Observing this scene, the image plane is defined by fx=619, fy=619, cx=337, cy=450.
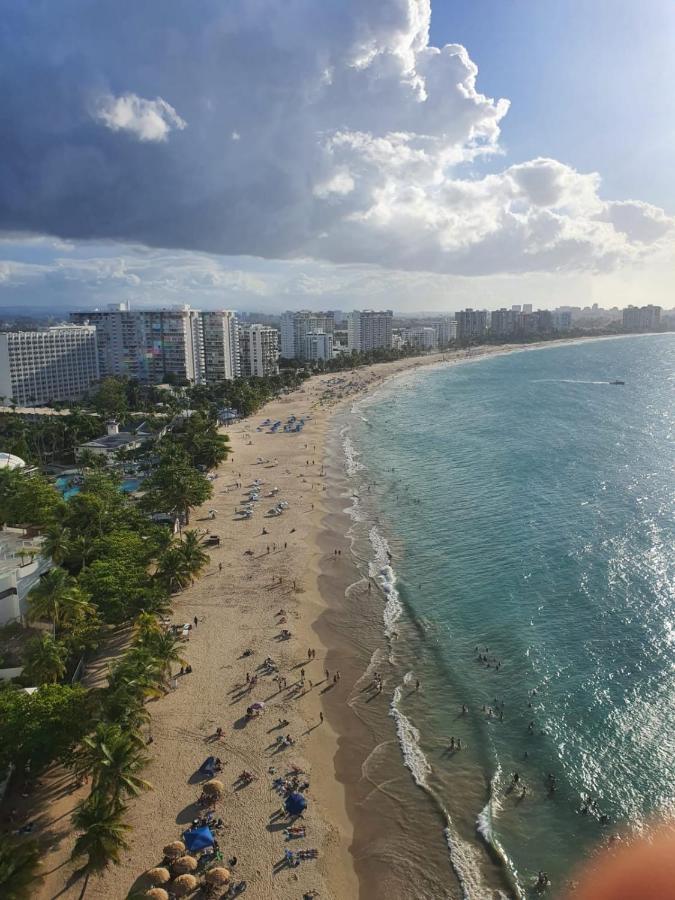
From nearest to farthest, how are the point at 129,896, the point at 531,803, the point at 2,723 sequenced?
1. the point at 129,896
2. the point at 2,723
3. the point at 531,803

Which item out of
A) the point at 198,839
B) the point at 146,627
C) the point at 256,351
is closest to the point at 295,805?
the point at 198,839

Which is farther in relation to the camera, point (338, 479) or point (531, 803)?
point (338, 479)

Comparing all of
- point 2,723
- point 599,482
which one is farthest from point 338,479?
point 2,723

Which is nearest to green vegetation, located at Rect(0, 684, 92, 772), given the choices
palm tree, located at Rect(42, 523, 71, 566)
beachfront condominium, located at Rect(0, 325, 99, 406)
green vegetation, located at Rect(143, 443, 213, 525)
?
palm tree, located at Rect(42, 523, 71, 566)

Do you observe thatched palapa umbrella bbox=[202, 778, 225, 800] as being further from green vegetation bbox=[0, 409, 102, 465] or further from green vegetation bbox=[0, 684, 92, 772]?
green vegetation bbox=[0, 409, 102, 465]

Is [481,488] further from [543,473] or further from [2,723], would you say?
[2,723]

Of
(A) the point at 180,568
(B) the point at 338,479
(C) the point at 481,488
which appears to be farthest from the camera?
(B) the point at 338,479
